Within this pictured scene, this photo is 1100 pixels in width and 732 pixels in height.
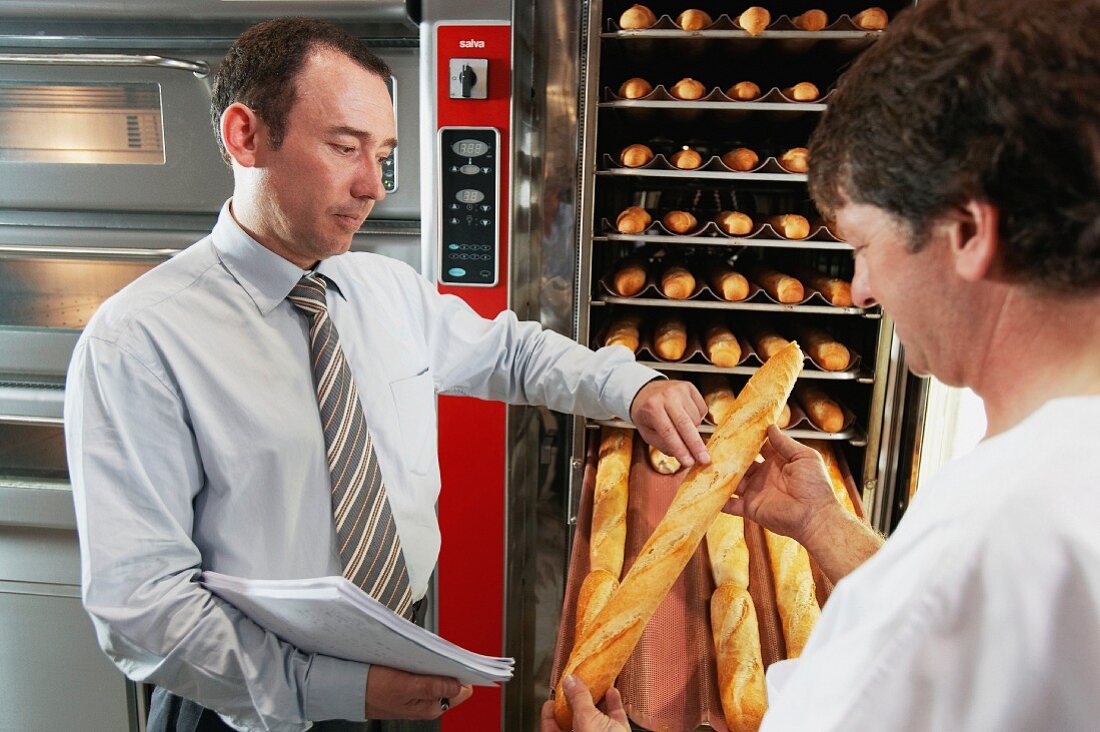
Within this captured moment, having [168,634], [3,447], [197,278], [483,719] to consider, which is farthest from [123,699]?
[197,278]

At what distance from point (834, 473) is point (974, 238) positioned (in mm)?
1455

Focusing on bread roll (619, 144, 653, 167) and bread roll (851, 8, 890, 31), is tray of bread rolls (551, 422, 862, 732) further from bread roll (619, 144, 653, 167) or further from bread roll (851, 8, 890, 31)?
bread roll (851, 8, 890, 31)

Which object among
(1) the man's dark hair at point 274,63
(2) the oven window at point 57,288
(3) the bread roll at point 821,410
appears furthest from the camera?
(2) the oven window at point 57,288

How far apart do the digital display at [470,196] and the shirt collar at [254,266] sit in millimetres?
690

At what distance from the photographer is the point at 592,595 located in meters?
1.54

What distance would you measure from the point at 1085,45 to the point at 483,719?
7.49ft

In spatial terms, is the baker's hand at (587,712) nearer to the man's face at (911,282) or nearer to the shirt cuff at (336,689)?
the shirt cuff at (336,689)

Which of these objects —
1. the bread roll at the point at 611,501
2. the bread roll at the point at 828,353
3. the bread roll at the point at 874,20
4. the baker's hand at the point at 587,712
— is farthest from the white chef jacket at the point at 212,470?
the bread roll at the point at 874,20

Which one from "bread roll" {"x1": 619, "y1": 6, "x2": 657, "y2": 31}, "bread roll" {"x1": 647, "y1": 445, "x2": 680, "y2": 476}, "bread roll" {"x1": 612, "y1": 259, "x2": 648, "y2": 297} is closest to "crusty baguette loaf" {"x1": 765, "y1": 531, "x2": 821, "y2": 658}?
"bread roll" {"x1": 647, "y1": 445, "x2": 680, "y2": 476}

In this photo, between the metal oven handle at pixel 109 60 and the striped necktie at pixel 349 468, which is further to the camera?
the metal oven handle at pixel 109 60

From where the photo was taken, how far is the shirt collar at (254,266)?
4.42 ft

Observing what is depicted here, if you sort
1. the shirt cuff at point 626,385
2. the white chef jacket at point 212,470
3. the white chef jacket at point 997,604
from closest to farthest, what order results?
the white chef jacket at point 997,604 < the white chef jacket at point 212,470 < the shirt cuff at point 626,385

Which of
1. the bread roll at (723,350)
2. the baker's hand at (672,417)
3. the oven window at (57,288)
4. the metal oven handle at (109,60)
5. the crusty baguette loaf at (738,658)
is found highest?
the metal oven handle at (109,60)

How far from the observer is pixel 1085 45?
21.6 inches
